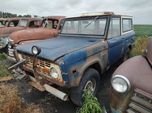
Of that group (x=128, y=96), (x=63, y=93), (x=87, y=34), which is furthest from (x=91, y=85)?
(x=128, y=96)

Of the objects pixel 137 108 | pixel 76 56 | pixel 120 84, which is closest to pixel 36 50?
pixel 76 56

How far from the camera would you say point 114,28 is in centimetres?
563

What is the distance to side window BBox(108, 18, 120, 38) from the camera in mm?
5342

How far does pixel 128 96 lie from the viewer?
280 centimetres

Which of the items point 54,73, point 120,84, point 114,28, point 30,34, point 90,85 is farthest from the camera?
point 30,34

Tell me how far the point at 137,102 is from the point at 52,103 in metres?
2.57

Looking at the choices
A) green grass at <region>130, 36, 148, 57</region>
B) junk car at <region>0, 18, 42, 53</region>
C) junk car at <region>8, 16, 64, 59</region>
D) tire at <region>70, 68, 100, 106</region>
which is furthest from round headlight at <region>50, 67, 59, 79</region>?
junk car at <region>0, 18, 42, 53</region>

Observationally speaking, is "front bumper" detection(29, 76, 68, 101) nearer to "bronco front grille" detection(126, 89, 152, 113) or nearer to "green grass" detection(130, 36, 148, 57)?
"bronco front grille" detection(126, 89, 152, 113)

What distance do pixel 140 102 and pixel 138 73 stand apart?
515mm

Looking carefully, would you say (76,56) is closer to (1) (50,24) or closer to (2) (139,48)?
(2) (139,48)

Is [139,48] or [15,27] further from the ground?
[15,27]

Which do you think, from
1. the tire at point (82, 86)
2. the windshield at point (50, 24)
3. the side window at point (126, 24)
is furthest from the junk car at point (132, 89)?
the windshield at point (50, 24)

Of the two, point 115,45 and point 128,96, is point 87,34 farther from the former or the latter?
point 128,96

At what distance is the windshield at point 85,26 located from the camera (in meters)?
5.25
